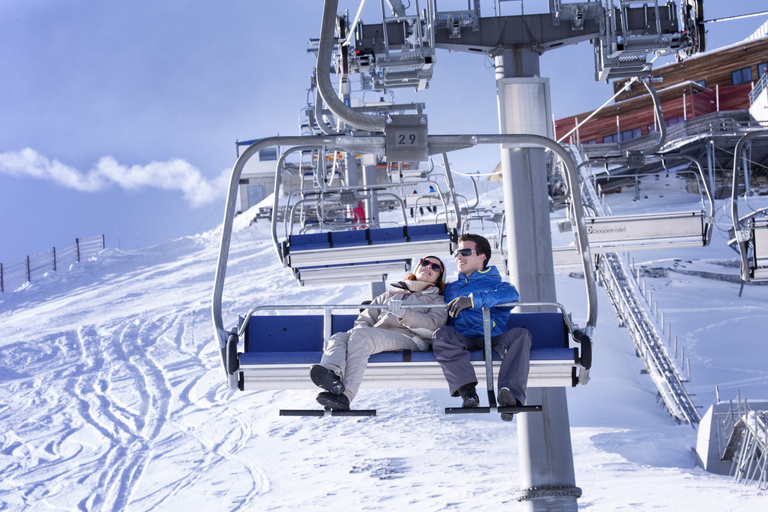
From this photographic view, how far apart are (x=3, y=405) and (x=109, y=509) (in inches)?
247

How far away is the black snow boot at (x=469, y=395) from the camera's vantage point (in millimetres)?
4289

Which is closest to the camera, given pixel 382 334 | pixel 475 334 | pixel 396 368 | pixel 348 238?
pixel 396 368

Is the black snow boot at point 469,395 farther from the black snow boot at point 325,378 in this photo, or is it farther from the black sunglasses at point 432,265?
the black sunglasses at point 432,265

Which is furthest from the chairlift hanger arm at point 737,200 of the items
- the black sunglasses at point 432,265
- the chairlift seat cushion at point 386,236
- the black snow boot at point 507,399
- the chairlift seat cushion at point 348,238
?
the chairlift seat cushion at point 348,238

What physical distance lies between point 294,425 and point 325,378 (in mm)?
10100

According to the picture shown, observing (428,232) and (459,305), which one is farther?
(428,232)

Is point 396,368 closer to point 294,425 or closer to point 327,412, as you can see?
point 327,412

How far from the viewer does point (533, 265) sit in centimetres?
660

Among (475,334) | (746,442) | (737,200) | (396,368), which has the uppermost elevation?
(737,200)

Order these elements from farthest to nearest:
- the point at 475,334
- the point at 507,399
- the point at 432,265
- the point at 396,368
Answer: the point at 432,265, the point at 475,334, the point at 396,368, the point at 507,399

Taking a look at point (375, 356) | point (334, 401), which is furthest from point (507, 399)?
point (334, 401)

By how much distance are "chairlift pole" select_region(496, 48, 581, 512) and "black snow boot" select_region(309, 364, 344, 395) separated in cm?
252

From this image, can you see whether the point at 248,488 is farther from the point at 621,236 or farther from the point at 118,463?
the point at 621,236

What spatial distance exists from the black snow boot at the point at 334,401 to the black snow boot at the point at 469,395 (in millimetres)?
652
